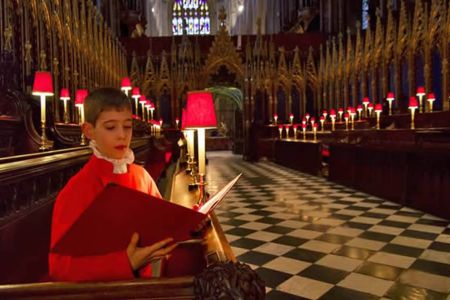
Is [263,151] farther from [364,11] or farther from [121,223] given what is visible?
[121,223]

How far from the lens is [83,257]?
3.16 ft

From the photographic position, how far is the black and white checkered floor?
9.34 feet

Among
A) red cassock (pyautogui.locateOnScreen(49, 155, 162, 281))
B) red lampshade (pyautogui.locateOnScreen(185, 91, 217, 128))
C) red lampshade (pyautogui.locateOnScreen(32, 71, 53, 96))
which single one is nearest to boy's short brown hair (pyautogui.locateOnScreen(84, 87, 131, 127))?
red cassock (pyautogui.locateOnScreen(49, 155, 162, 281))

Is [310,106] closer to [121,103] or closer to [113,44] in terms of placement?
[113,44]

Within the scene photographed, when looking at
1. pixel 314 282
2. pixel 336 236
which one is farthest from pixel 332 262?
pixel 336 236

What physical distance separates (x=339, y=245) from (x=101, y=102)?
3397 mm

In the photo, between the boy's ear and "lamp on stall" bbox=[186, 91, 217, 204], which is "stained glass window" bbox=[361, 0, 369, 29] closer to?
"lamp on stall" bbox=[186, 91, 217, 204]

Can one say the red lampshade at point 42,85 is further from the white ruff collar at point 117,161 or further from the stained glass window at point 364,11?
the stained glass window at point 364,11

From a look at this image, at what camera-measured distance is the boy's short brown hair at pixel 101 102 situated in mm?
1154

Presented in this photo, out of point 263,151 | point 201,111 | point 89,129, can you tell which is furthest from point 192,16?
point 89,129

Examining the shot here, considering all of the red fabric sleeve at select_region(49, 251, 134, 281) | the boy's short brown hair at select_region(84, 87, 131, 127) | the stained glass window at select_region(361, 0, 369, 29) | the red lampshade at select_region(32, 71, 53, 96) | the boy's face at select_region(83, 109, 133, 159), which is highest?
the stained glass window at select_region(361, 0, 369, 29)

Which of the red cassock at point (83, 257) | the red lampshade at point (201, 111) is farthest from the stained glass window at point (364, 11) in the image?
the red cassock at point (83, 257)

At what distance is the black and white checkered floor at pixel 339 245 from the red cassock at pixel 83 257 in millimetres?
1991

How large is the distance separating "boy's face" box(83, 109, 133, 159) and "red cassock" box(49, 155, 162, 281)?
0.18 feet
